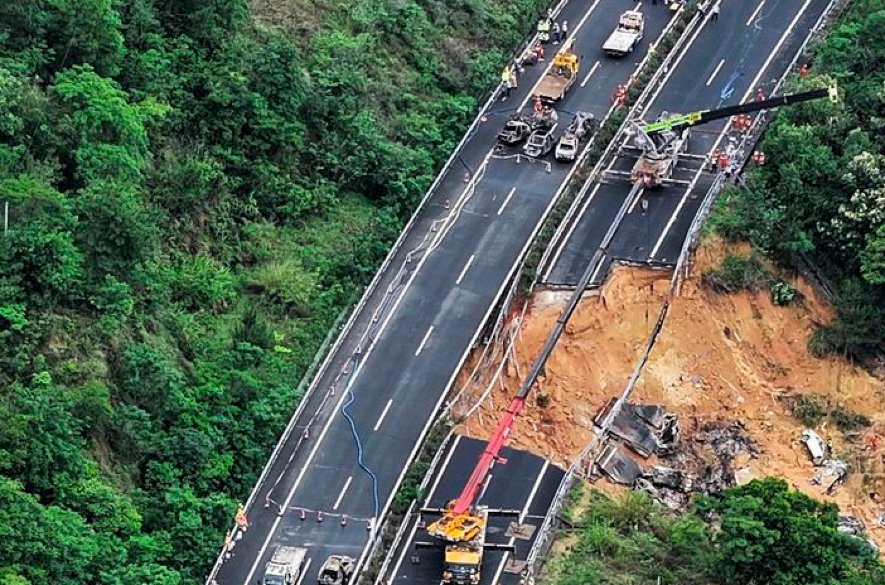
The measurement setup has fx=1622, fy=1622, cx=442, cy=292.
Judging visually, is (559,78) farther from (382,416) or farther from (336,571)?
(336,571)

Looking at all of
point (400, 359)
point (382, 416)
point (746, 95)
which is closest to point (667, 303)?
point (400, 359)

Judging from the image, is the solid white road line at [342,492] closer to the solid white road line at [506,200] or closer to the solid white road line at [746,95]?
the solid white road line at [506,200]

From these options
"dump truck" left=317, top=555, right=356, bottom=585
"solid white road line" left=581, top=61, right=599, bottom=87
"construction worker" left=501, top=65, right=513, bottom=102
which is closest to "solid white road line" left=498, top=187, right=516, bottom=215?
"construction worker" left=501, top=65, right=513, bottom=102

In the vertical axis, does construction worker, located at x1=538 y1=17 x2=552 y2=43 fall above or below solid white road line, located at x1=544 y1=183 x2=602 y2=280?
above

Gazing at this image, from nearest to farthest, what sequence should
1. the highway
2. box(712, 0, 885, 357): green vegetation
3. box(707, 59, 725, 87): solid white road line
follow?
the highway < box(712, 0, 885, 357): green vegetation < box(707, 59, 725, 87): solid white road line

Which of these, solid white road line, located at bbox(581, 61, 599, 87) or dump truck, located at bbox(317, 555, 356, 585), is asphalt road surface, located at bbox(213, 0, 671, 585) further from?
solid white road line, located at bbox(581, 61, 599, 87)
